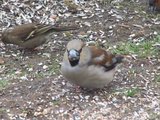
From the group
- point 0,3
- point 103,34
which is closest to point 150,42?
point 103,34

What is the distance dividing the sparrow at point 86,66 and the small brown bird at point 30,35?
150 cm

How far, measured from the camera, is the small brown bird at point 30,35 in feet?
24.0

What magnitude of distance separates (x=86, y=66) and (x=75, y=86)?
0.65 metres

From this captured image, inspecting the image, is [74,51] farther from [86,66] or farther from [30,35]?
[30,35]

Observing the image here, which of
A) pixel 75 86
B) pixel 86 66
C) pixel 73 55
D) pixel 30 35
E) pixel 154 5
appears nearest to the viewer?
pixel 73 55

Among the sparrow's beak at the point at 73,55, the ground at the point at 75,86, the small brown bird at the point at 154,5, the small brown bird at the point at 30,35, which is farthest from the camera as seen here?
the small brown bird at the point at 154,5

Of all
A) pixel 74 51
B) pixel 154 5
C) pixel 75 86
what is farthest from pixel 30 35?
pixel 154 5

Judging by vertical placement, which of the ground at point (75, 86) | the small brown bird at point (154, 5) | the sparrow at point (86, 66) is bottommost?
the small brown bird at point (154, 5)

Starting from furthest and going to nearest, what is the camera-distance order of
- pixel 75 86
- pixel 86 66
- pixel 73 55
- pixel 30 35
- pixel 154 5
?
1. pixel 154 5
2. pixel 30 35
3. pixel 75 86
4. pixel 86 66
5. pixel 73 55

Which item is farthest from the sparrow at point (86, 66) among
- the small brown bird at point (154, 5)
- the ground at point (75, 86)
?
the small brown bird at point (154, 5)

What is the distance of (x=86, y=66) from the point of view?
5.74 m

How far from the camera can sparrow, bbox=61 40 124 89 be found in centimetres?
570

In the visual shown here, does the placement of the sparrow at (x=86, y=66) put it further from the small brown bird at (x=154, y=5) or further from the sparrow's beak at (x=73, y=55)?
the small brown bird at (x=154, y=5)

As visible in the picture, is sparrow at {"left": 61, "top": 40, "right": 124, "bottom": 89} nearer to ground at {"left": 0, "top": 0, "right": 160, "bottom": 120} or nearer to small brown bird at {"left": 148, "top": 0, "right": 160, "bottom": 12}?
ground at {"left": 0, "top": 0, "right": 160, "bottom": 120}
